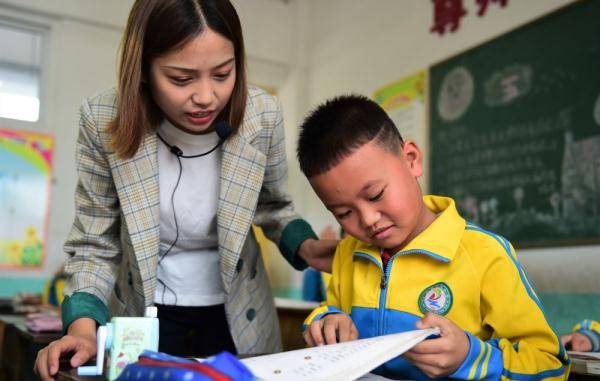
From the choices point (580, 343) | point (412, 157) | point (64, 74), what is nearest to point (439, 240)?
point (412, 157)

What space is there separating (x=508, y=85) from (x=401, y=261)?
252 centimetres

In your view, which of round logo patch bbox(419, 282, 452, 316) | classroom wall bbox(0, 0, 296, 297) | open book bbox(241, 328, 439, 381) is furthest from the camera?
classroom wall bbox(0, 0, 296, 297)

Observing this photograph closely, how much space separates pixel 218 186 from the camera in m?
1.35

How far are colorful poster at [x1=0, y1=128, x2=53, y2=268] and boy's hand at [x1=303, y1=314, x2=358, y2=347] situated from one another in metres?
4.12

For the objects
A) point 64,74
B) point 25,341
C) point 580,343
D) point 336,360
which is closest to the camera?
point 336,360

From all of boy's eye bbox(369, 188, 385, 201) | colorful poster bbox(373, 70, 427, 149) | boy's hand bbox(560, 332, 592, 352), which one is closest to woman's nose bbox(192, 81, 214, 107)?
boy's eye bbox(369, 188, 385, 201)

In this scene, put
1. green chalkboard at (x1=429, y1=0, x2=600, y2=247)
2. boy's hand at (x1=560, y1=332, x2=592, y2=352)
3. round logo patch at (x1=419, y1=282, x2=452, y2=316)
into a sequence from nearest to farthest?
round logo patch at (x1=419, y1=282, x2=452, y2=316)
boy's hand at (x1=560, y1=332, x2=592, y2=352)
green chalkboard at (x1=429, y1=0, x2=600, y2=247)

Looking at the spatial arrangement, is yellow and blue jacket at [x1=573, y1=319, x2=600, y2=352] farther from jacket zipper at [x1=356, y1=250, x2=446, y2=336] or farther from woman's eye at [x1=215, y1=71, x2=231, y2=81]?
woman's eye at [x1=215, y1=71, x2=231, y2=81]

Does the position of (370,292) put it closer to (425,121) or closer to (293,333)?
(293,333)

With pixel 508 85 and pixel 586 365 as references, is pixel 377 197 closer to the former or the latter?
pixel 586 365

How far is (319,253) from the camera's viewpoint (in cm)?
125

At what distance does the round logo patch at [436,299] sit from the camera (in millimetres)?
950

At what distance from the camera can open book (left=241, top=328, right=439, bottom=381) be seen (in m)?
0.64

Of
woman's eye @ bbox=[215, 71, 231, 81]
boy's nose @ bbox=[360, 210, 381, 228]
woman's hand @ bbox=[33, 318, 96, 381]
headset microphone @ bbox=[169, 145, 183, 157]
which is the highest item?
woman's eye @ bbox=[215, 71, 231, 81]
